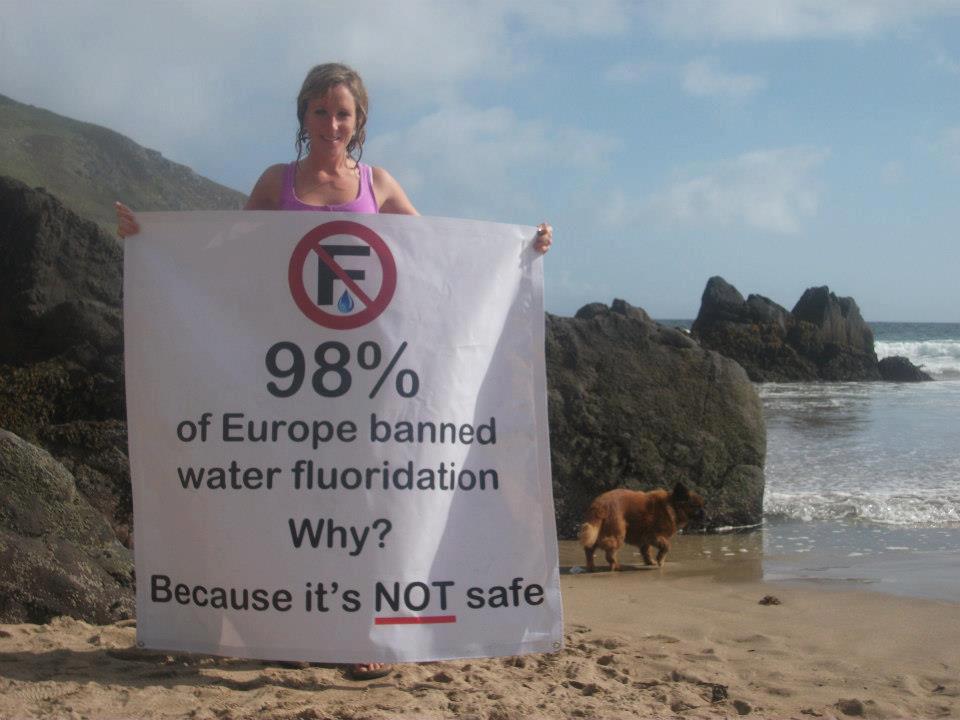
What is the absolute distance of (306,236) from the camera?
11.1ft

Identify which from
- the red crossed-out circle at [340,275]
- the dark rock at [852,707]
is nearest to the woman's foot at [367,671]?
the red crossed-out circle at [340,275]

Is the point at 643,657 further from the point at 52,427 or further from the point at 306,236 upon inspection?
the point at 52,427

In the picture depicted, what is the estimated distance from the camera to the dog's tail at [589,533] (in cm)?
610

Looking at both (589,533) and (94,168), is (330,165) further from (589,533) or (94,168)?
(94,168)

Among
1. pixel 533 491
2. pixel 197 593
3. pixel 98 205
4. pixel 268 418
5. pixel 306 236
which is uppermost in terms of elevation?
pixel 98 205

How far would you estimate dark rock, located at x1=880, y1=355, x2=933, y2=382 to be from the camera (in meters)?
27.4

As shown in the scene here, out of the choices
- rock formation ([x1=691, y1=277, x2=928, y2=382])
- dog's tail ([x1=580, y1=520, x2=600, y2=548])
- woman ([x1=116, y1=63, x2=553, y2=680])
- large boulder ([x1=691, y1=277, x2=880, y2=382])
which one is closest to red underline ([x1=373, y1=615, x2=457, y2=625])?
woman ([x1=116, y1=63, x2=553, y2=680])

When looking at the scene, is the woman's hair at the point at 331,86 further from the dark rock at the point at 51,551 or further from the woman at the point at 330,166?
the dark rock at the point at 51,551

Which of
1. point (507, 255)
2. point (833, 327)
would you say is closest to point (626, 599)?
point (507, 255)

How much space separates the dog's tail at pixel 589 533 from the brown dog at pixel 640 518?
0.04 metres

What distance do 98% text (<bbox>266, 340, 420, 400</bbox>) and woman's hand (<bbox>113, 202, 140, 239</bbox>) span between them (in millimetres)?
648

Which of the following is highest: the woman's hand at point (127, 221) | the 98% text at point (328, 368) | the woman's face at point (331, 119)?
the woman's face at point (331, 119)

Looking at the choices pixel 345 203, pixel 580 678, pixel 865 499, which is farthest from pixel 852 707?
pixel 865 499

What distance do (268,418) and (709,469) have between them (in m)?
5.04
